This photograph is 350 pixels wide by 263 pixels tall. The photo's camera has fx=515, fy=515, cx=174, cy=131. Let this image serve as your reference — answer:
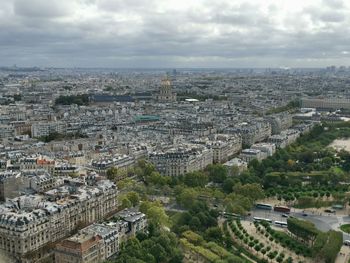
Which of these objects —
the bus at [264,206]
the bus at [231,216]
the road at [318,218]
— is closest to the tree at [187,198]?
the bus at [231,216]

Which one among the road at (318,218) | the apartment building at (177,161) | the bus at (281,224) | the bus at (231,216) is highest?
the apartment building at (177,161)

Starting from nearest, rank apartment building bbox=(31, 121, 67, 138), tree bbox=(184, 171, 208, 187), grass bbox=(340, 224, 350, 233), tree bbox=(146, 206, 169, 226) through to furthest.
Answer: tree bbox=(146, 206, 169, 226) < grass bbox=(340, 224, 350, 233) < tree bbox=(184, 171, 208, 187) < apartment building bbox=(31, 121, 67, 138)

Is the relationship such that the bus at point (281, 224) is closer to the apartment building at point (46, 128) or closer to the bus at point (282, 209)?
the bus at point (282, 209)

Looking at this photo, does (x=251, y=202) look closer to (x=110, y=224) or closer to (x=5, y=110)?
(x=110, y=224)

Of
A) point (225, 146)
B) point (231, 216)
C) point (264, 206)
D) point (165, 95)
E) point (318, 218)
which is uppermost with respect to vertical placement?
point (225, 146)

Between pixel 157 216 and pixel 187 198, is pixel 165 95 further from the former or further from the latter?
pixel 157 216

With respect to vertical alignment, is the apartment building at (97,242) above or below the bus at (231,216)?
above

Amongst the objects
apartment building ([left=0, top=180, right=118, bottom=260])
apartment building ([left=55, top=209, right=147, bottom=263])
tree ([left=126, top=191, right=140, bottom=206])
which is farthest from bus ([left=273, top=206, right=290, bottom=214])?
apartment building ([left=0, top=180, right=118, bottom=260])

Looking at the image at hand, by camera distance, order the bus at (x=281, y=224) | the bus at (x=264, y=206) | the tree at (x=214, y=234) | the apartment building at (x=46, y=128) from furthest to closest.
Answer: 1. the apartment building at (x=46, y=128)
2. the bus at (x=264, y=206)
3. the bus at (x=281, y=224)
4. the tree at (x=214, y=234)

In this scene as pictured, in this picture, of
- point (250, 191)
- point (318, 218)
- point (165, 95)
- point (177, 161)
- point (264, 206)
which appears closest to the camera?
point (318, 218)

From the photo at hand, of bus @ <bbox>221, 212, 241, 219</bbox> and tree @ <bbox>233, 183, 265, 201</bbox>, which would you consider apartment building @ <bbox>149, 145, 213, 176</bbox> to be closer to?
tree @ <bbox>233, 183, 265, 201</bbox>

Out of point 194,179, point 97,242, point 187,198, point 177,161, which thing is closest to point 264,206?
point 194,179
